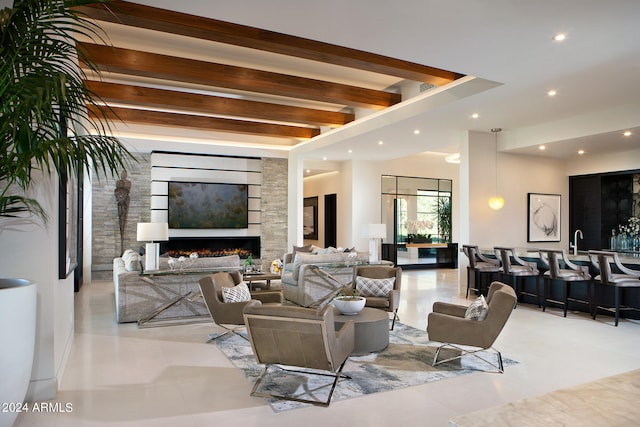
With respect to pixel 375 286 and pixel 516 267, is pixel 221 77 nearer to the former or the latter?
pixel 375 286

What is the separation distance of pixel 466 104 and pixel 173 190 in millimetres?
6881

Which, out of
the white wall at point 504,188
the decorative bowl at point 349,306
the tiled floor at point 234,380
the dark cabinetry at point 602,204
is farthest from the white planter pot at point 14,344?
the dark cabinetry at point 602,204

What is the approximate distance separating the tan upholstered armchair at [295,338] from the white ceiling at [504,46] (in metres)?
2.54

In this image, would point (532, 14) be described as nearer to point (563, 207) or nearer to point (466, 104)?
point (466, 104)

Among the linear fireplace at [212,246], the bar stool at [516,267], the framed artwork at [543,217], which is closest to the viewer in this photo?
the bar stool at [516,267]

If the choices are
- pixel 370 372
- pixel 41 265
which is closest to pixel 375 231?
pixel 370 372

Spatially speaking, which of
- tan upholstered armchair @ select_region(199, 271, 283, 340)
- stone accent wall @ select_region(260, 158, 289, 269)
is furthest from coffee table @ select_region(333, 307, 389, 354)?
stone accent wall @ select_region(260, 158, 289, 269)

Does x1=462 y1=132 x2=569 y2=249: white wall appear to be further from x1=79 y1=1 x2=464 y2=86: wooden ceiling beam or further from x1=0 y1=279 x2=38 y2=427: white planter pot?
x1=0 y1=279 x2=38 y2=427: white planter pot

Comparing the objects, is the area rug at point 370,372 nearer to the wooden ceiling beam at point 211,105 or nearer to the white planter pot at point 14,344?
the white planter pot at point 14,344

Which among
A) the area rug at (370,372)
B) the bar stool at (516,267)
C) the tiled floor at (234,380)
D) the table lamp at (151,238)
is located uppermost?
the table lamp at (151,238)

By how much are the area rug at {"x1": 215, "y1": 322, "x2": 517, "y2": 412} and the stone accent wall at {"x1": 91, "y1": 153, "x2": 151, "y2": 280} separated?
6135 mm

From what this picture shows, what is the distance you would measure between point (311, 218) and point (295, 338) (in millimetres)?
12521

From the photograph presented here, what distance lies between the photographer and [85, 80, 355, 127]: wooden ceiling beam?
714 cm

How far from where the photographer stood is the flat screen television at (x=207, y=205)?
A: 10359 millimetres
